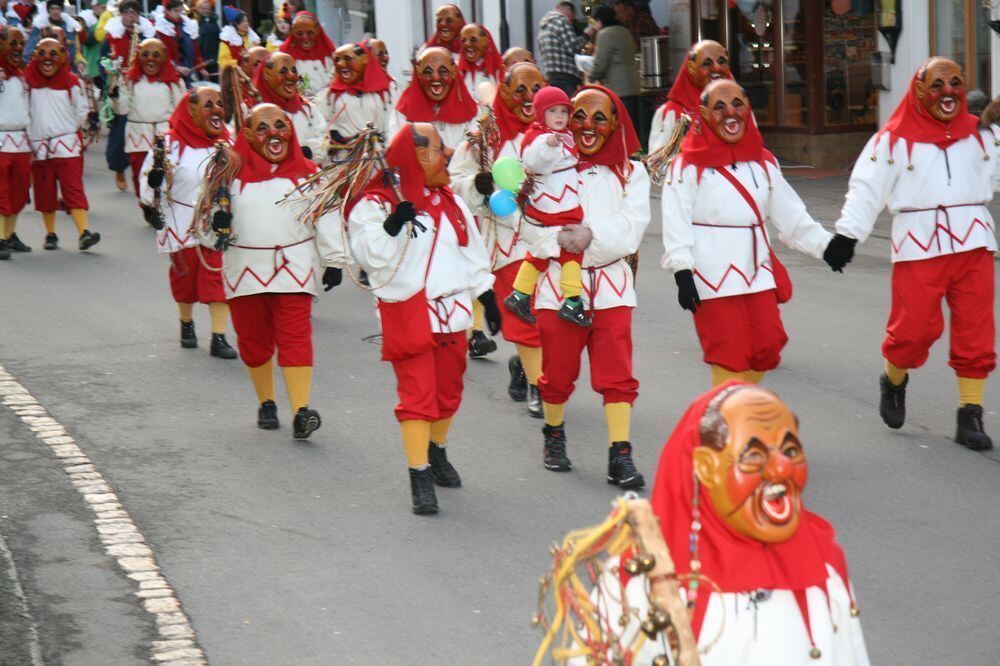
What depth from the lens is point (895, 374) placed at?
26.5ft

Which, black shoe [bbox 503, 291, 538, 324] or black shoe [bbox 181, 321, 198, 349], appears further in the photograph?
black shoe [bbox 181, 321, 198, 349]

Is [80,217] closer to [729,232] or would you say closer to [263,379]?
[263,379]

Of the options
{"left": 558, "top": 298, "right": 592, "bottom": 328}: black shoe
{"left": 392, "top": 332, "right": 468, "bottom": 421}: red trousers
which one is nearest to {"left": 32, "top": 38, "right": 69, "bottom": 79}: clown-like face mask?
{"left": 392, "top": 332, "right": 468, "bottom": 421}: red trousers

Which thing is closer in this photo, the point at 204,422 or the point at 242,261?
the point at 242,261

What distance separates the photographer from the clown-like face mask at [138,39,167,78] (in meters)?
14.2

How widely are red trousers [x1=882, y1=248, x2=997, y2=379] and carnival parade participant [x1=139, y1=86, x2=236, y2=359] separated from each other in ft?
14.1

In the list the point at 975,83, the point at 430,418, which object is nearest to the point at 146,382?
the point at 430,418

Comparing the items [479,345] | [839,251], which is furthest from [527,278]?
[479,345]

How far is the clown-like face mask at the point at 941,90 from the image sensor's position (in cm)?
762

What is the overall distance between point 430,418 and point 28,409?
322 centimetres

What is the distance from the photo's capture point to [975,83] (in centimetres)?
1723

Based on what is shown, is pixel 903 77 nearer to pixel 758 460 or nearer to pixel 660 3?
pixel 660 3

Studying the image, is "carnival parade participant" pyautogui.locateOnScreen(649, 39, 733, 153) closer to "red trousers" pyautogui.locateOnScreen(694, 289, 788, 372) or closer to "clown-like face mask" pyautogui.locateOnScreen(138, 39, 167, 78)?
"red trousers" pyautogui.locateOnScreen(694, 289, 788, 372)

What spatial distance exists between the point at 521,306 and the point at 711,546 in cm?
415
